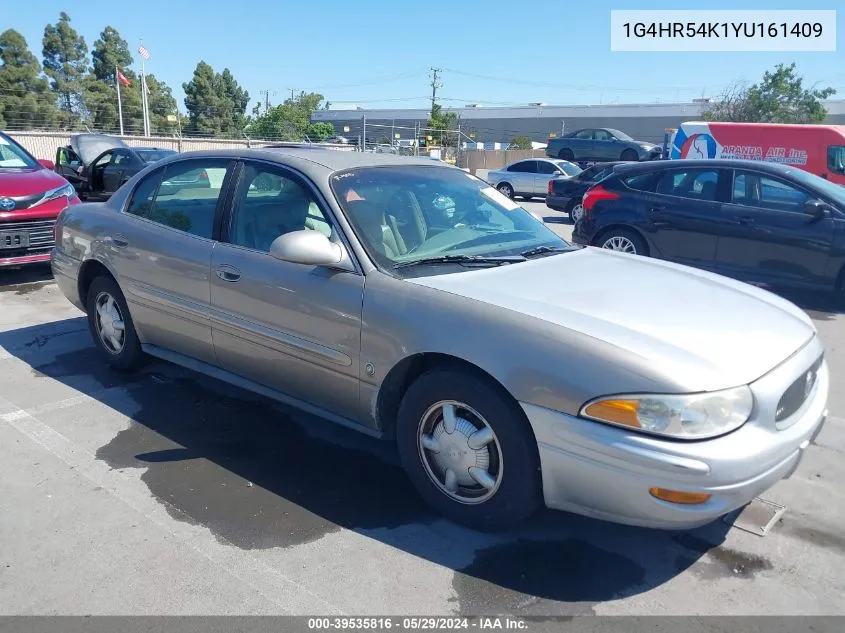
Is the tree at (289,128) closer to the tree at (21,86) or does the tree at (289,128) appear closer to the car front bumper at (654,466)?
the tree at (21,86)

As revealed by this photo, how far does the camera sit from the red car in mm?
7414

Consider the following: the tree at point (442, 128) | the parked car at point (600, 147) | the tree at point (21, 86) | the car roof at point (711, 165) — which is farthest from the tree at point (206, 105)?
the car roof at point (711, 165)

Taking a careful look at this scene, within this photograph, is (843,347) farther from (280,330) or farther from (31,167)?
(31,167)

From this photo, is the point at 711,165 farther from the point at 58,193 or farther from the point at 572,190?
the point at 572,190

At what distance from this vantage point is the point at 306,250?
3.29 meters

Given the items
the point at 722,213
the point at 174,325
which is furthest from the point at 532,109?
the point at 174,325

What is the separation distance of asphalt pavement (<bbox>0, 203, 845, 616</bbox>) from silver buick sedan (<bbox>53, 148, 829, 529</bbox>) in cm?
27

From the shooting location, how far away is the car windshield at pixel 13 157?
838cm

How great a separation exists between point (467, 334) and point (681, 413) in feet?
2.93

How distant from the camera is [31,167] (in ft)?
27.9

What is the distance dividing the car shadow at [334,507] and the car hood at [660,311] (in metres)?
0.88

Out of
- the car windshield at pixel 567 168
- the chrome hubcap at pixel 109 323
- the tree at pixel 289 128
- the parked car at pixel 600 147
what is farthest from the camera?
the tree at pixel 289 128

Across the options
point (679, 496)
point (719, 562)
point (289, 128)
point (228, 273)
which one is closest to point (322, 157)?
point (228, 273)

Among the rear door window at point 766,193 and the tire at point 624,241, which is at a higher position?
the rear door window at point 766,193
